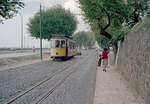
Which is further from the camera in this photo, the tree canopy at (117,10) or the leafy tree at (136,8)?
the leafy tree at (136,8)

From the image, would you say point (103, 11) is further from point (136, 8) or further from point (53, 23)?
point (53, 23)

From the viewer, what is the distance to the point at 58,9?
40.7 m

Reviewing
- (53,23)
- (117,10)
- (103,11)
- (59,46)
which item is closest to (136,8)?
(117,10)

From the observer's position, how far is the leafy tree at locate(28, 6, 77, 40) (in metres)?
37.6

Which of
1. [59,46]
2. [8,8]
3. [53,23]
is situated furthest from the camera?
[53,23]

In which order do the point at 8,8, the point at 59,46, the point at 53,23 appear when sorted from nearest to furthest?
the point at 8,8, the point at 59,46, the point at 53,23

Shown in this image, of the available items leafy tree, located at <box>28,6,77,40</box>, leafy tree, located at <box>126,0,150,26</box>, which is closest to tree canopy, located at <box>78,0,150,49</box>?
leafy tree, located at <box>126,0,150,26</box>

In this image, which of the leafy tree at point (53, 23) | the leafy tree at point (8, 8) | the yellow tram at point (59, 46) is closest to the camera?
the leafy tree at point (8, 8)

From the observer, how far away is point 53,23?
37812mm

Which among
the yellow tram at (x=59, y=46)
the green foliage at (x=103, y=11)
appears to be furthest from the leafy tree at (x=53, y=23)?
the green foliage at (x=103, y=11)

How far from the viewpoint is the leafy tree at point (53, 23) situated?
3762 centimetres

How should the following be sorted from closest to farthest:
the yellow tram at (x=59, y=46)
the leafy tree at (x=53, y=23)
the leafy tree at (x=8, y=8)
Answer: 1. the leafy tree at (x=8, y=8)
2. the yellow tram at (x=59, y=46)
3. the leafy tree at (x=53, y=23)

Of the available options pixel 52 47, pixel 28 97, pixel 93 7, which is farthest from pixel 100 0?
pixel 28 97

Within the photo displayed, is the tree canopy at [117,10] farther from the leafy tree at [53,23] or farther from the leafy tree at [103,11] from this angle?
the leafy tree at [53,23]
